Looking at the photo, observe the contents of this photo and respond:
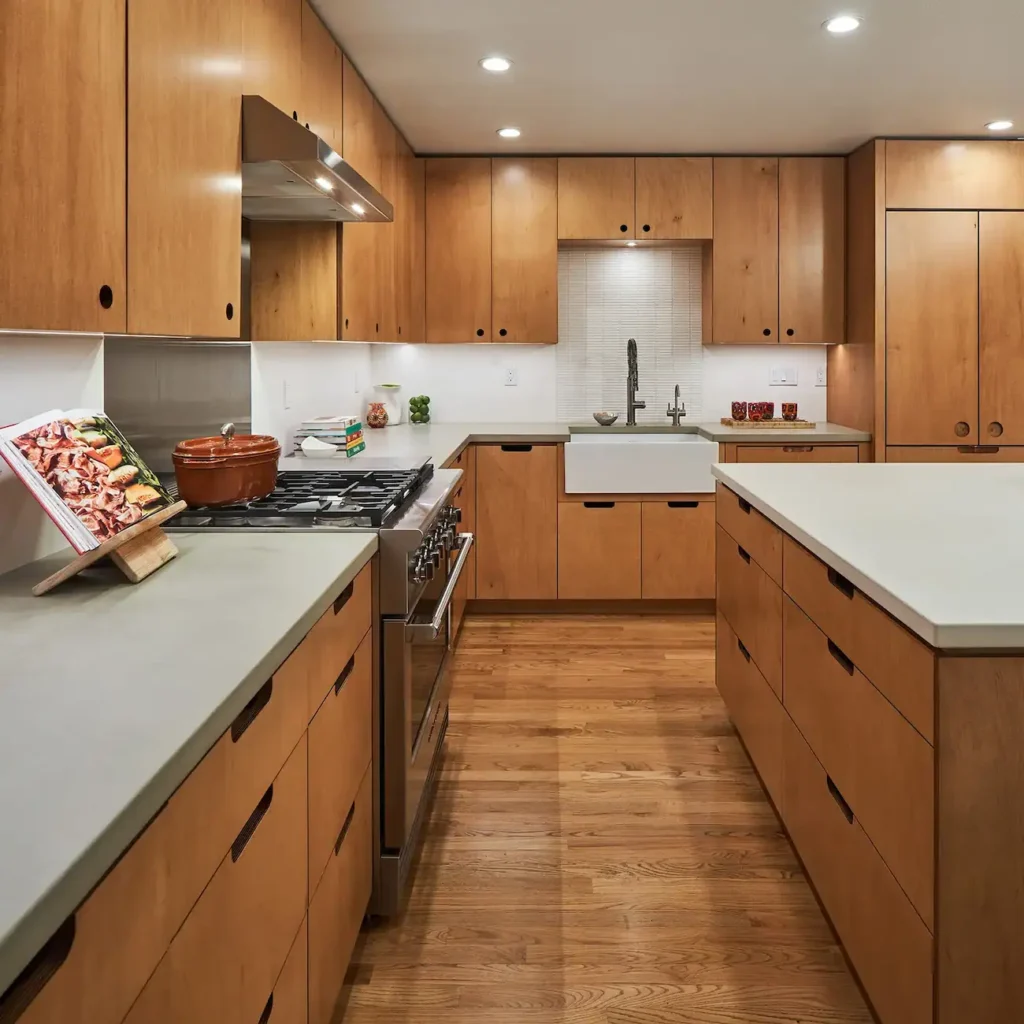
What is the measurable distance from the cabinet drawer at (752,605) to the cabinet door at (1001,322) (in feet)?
7.21

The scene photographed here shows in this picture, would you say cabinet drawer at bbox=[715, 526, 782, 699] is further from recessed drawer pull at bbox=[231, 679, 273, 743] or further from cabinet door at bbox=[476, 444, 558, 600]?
cabinet door at bbox=[476, 444, 558, 600]

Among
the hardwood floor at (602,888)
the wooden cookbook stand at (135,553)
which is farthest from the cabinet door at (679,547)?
the wooden cookbook stand at (135,553)

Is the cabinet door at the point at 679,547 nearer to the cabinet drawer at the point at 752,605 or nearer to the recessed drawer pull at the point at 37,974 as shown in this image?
the cabinet drawer at the point at 752,605

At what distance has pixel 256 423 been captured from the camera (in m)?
3.26

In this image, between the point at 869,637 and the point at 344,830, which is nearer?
the point at 869,637

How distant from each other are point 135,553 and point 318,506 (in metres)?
0.57

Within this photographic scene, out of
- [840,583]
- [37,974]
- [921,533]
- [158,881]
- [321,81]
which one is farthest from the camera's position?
[321,81]

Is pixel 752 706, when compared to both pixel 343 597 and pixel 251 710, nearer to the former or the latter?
pixel 343 597

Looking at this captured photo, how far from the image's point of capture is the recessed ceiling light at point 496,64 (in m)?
3.40

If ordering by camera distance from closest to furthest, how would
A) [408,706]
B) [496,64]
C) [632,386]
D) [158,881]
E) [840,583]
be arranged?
[158,881], [840,583], [408,706], [496,64], [632,386]

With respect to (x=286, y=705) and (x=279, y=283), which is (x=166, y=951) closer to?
(x=286, y=705)

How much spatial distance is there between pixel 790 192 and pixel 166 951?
4743mm

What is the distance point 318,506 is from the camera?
2.07 metres

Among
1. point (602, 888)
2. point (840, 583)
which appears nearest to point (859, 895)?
point (840, 583)
